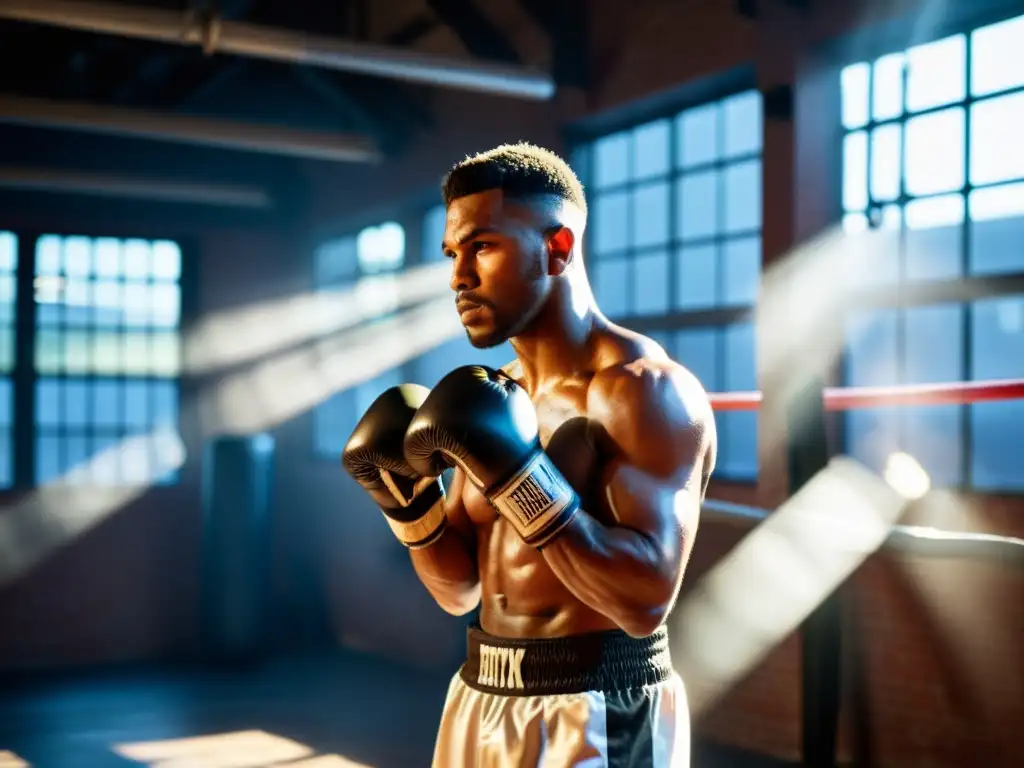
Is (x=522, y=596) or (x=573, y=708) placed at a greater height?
(x=522, y=596)

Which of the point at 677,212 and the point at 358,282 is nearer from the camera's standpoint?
the point at 677,212

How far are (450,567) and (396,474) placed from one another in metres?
0.14

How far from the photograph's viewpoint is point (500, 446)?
1.29 meters

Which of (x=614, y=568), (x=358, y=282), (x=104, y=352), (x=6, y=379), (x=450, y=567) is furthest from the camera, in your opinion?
(x=104, y=352)

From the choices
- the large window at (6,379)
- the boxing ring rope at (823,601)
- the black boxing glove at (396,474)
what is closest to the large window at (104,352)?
the large window at (6,379)

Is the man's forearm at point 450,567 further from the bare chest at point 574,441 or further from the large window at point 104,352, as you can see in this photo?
the large window at point 104,352

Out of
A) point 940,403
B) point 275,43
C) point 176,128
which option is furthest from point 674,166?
point 176,128

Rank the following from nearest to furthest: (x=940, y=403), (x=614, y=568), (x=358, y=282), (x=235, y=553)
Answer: (x=614, y=568)
(x=940, y=403)
(x=235, y=553)
(x=358, y=282)

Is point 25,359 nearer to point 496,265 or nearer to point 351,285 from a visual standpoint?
point 351,285

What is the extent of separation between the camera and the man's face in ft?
4.52

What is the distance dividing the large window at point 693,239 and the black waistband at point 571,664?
271cm

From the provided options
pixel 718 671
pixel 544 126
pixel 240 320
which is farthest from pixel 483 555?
pixel 240 320

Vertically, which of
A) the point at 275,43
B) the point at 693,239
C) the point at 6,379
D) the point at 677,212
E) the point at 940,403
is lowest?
the point at 940,403

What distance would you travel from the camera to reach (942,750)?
329 cm
